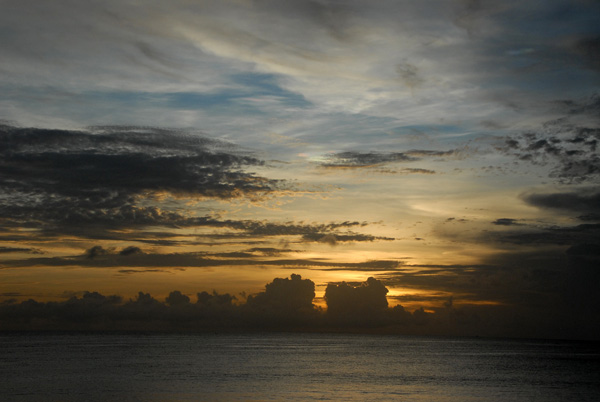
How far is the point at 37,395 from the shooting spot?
254ft

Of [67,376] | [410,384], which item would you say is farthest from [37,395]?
[410,384]

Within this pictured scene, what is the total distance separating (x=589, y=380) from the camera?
11444cm

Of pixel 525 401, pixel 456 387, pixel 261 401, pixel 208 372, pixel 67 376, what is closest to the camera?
pixel 261 401

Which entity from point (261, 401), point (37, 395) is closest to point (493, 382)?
point (261, 401)

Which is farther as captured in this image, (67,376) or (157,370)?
(157,370)

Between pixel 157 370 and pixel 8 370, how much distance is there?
30829 millimetres

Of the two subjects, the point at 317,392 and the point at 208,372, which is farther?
the point at 208,372

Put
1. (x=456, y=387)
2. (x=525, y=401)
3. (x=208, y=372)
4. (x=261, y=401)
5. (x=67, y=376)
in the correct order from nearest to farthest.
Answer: (x=261, y=401), (x=525, y=401), (x=456, y=387), (x=67, y=376), (x=208, y=372)

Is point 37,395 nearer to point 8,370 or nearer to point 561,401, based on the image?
point 8,370

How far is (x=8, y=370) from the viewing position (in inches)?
4476

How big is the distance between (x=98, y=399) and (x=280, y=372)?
163 feet

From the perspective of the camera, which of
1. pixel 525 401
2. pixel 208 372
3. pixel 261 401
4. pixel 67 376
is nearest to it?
pixel 261 401

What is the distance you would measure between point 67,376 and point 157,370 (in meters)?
20.1

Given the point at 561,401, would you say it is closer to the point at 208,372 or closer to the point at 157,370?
the point at 208,372
